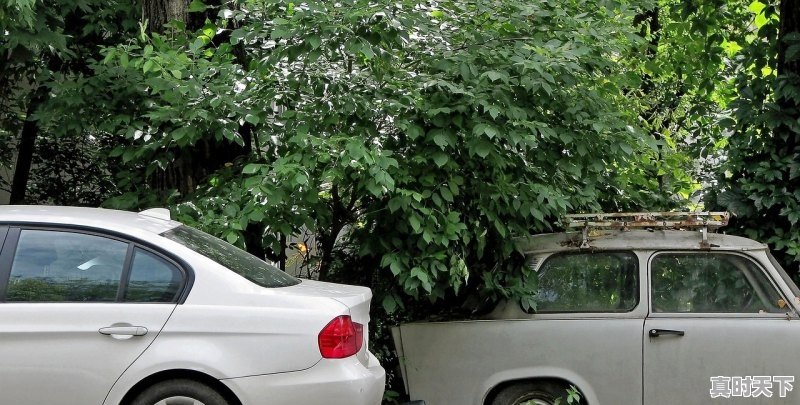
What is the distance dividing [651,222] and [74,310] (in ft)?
13.8

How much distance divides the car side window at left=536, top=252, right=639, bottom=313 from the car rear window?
6.92 feet

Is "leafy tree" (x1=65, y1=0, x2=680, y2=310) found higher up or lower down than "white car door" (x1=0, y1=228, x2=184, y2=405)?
higher up

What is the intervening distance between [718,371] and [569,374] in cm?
105

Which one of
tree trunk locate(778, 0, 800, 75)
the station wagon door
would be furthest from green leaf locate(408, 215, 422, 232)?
tree trunk locate(778, 0, 800, 75)

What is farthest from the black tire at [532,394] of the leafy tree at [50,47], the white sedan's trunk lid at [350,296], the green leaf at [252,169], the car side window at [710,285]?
the leafy tree at [50,47]

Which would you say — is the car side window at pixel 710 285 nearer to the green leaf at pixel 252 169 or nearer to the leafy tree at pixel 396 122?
the leafy tree at pixel 396 122

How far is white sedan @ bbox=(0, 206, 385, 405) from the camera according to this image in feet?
17.8

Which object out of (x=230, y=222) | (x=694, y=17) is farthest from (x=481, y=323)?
(x=694, y=17)

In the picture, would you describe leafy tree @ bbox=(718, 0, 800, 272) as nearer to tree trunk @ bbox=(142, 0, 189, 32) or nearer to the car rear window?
the car rear window

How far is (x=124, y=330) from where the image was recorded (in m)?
5.44

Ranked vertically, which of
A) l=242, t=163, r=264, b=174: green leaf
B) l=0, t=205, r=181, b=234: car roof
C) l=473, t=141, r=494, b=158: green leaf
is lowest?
l=0, t=205, r=181, b=234: car roof

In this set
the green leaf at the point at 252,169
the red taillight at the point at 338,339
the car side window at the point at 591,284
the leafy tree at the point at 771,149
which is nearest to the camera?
the red taillight at the point at 338,339

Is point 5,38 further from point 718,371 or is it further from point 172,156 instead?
point 718,371

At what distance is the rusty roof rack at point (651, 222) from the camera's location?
7555 millimetres
